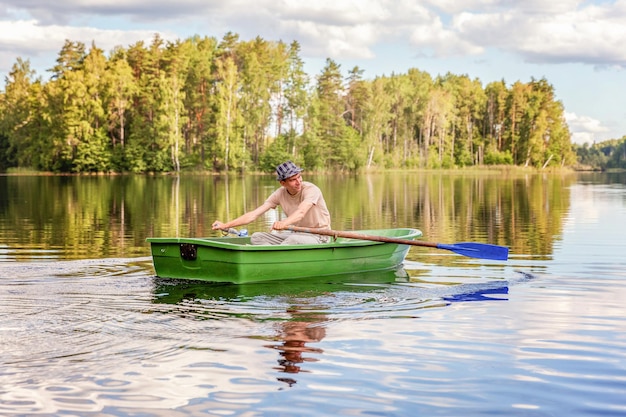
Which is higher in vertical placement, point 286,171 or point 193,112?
point 193,112

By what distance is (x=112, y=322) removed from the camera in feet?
27.3

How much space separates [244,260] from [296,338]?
10.3 ft

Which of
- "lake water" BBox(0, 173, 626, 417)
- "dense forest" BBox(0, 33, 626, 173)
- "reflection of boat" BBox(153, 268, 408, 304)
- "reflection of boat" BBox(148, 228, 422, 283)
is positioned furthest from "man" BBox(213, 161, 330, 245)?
"dense forest" BBox(0, 33, 626, 173)

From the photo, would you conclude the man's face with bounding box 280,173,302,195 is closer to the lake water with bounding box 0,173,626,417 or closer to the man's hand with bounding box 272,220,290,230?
the man's hand with bounding box 272,220,290,230

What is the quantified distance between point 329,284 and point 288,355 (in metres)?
4.17

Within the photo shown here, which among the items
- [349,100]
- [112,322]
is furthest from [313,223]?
[349,100]

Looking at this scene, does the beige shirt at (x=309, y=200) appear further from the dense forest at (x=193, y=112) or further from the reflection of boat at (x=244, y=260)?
the dense forest at (x=193, y=112)

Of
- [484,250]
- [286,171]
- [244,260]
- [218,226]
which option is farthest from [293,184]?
[484,250]

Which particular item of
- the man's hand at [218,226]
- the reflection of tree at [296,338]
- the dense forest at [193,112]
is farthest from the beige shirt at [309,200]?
the dense forest at [193,112]

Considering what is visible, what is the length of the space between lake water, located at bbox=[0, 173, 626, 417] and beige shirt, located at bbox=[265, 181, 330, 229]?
932 mm

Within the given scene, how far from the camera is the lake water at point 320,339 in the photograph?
585 cm

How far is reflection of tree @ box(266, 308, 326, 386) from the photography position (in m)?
6.80

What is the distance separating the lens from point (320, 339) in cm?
775

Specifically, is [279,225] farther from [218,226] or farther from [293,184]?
[218,226]
